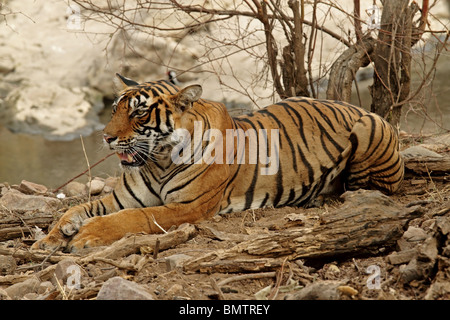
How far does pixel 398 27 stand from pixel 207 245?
3559 mm

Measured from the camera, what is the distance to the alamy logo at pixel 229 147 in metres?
4.37

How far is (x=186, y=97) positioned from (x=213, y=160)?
53 centimetres

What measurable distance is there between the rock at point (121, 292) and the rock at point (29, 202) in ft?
9.55

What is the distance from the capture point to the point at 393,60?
19.6 ft

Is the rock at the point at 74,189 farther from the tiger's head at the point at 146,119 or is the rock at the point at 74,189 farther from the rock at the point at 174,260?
the rock at the point at 174,260

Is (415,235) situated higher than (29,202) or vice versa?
(415,235)

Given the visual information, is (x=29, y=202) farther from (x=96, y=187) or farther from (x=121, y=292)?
(x=121, y=292)

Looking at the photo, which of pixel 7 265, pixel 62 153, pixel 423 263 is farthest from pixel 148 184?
pixel 62 153

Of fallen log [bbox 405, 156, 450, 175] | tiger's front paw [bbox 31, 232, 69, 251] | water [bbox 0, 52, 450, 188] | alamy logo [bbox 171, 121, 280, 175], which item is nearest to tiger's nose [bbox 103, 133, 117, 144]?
alamy logo [bbox 171, 121, 280, 175]

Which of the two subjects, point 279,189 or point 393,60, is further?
point 393,60

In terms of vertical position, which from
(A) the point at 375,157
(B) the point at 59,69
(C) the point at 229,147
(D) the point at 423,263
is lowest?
(D) the point at 423,263

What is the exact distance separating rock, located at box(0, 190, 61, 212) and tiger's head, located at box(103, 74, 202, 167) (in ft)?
4.94
